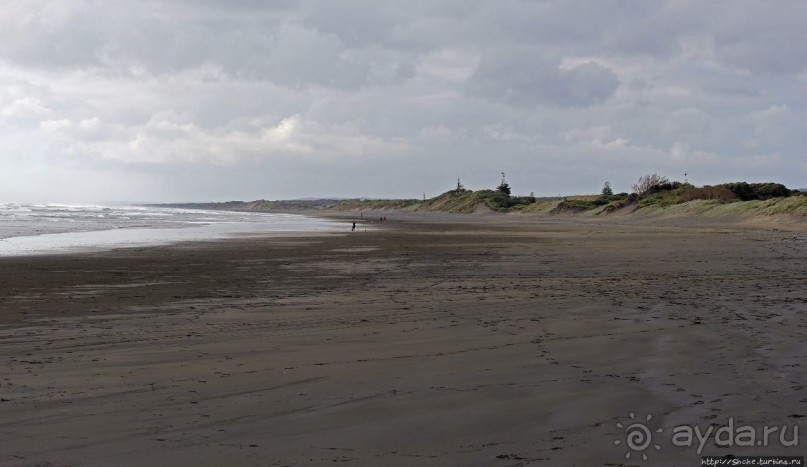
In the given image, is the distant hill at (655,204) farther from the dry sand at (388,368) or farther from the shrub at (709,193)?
the dry sand at (388,368)

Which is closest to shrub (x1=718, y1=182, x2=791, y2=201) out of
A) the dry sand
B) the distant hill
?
the distant hill

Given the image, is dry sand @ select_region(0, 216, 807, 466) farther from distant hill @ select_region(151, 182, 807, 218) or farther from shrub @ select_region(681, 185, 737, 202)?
shrub @ select_region(681, 185, 737, 202)

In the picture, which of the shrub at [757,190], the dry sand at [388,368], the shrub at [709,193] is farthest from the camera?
the shrub at [757,190]

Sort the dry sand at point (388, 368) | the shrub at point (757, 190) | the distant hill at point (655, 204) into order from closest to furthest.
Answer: the dry sand at point (388, 368) < the distant hill at point (655, 204) < the shrub at point (757, 190)

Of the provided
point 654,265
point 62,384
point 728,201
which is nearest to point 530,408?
point 62,384

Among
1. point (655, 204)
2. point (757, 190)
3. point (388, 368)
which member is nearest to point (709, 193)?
point (655, 204)

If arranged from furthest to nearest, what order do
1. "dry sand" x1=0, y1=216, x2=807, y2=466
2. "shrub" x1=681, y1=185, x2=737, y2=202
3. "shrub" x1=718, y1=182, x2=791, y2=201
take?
"shrub" x1=718, y1=182, x2=791, y2=201
"shrub" x1=681, y1=185, x2=737, y2=202
"dry sand" x1=0, y1=216, x2=807, y2=466

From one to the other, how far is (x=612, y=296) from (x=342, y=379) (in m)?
7.38

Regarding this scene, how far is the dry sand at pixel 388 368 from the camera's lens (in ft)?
15.2

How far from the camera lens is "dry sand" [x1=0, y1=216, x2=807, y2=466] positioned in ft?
15.2

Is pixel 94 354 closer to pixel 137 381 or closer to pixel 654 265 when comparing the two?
pixel 137 381

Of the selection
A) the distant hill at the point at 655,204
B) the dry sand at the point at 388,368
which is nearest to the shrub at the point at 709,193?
the distant hill at the point at 655,204

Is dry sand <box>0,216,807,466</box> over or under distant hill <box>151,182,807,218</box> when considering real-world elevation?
under

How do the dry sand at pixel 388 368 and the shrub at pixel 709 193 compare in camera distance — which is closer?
the dry sand at pixel 388 368
